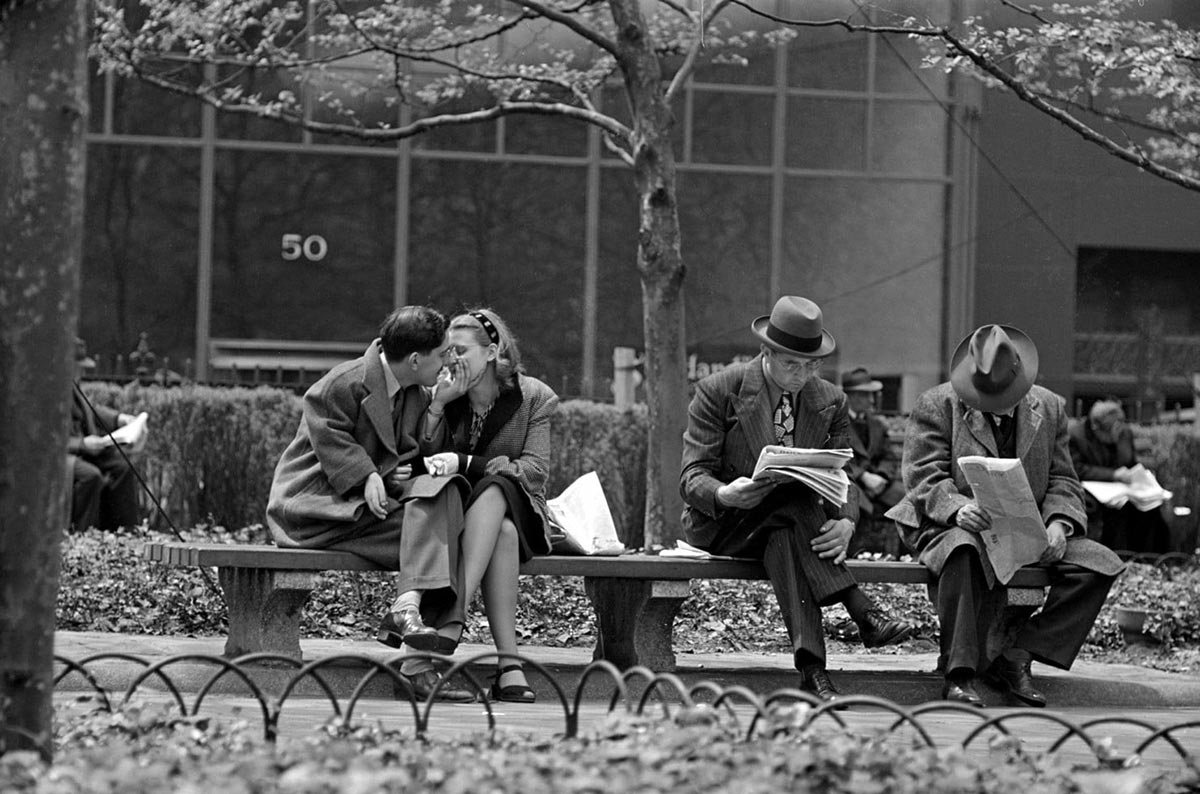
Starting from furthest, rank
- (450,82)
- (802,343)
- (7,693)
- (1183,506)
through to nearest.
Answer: (1183,506)
(450,82)
(802,343)
(7,693)

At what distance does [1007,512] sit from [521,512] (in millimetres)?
1877

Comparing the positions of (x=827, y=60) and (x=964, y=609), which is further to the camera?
(x=827, y=60)

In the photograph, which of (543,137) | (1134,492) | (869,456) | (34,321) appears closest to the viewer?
(34,321)

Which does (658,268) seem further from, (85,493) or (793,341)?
(85,493)

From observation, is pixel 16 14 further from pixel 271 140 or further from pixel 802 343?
pixel 271 140

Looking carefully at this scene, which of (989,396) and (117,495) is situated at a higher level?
(989,396)

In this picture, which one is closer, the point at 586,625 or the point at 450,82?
the point at 586,625

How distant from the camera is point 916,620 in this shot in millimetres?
9758

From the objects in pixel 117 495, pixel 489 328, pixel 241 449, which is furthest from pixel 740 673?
pixel 117 495

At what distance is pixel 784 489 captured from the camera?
738 centimetres

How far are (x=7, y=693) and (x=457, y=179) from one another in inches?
559

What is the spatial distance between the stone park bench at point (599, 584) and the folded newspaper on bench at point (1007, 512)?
0.17m

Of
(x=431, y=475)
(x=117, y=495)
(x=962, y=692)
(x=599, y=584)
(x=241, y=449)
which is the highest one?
(x=431, y=475)

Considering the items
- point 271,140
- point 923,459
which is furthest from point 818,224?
point 923,459
